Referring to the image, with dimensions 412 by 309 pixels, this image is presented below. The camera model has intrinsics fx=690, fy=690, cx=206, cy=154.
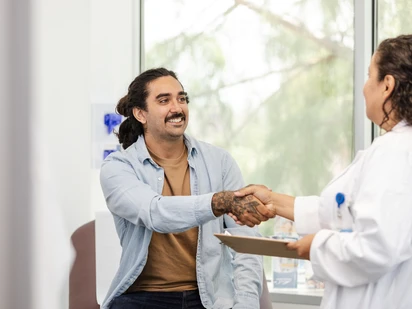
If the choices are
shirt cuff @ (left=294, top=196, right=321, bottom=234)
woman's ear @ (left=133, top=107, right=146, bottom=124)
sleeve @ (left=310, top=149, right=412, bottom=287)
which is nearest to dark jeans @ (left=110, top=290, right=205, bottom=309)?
shirt cuff @ (left=294, top=196, right=321, bottom=234)

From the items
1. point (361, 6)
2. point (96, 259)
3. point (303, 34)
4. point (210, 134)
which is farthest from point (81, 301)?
point (361, 6)

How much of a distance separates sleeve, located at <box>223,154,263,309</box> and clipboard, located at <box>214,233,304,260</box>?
51 cm

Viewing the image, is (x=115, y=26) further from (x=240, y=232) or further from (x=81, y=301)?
(x=240, y=232)

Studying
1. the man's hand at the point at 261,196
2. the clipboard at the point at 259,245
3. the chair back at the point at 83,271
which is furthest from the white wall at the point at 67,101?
the clipboard at the point at 259,245

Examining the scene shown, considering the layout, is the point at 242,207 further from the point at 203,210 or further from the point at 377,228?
the point at 377,228

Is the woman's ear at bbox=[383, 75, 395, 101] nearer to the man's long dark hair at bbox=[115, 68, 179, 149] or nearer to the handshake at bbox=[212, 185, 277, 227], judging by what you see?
the handshake at bbox=[212, 185, 277, 227]

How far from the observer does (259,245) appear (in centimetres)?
180

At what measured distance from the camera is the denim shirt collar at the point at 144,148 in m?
2.52

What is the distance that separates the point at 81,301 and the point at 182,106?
1.30 metres

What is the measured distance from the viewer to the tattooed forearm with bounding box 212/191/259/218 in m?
2.25

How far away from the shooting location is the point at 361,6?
342 centimetres

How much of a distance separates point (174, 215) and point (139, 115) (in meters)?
0.59

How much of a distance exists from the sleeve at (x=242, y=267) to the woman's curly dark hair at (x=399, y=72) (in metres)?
0.91

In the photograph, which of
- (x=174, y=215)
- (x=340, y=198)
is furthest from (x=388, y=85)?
(x=174, y=215)
